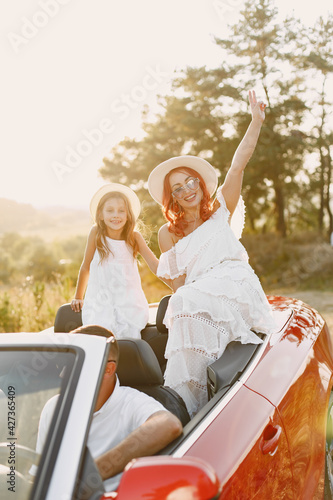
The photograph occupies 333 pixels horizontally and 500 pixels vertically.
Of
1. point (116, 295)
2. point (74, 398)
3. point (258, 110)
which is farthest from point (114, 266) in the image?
point (74, 398)

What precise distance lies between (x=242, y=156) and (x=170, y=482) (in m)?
2.72

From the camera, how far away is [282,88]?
2117 centimetres

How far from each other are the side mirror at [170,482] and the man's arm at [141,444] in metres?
0.43

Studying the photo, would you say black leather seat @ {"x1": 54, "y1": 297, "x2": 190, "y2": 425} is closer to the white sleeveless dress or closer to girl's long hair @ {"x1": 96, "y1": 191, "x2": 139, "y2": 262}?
the white sleeveless dress

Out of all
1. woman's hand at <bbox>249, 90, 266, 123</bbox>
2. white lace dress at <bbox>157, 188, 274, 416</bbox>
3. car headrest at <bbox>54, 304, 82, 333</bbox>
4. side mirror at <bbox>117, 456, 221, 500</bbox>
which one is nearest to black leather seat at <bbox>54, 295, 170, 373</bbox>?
car headrest at <bbox>54, 304, 82, 333</bbox>

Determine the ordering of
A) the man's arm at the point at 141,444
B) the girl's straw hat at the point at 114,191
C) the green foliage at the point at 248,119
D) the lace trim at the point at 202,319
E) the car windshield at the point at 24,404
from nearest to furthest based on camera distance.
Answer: the car windshield at the point at 24,404
the man's arm at the point at 141,444
the lace trim at the point at 202,319
the girl's straw hat at the point at 114,191
the green foliage at the point at 248,119

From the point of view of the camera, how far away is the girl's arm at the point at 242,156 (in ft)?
12.1

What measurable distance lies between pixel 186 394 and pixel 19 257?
31881 millimetres

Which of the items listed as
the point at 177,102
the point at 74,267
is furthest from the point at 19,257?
the point at 74,267

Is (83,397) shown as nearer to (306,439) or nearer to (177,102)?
(306,439)

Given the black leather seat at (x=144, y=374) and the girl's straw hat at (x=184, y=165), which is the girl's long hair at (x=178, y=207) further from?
the black leather seat at (x=144, y=374)

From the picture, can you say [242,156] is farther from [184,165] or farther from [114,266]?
[114,266]

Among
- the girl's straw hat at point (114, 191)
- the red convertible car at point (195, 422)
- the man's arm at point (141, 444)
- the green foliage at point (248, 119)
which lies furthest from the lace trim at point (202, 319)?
the green foliage at point (248, 119)

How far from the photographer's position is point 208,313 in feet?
9.74
